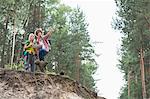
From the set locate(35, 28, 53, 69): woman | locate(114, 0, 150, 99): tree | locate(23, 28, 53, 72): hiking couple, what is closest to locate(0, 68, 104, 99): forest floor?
locate(23, 28, 53, 72): hiking couple

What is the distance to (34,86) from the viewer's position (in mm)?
10102

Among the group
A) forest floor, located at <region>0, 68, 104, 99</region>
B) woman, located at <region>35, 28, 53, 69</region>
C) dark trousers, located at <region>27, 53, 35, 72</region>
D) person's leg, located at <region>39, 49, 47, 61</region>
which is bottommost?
forest floor, located at <region>0, 68, 104, 99</region>

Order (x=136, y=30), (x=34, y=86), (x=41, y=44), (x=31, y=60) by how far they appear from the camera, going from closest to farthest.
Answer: (x=34, y=86) < (x=41, y=44) < (x=31, y=60) < (x=136, y=30)

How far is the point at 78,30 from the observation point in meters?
44.2

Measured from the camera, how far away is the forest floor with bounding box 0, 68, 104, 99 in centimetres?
985

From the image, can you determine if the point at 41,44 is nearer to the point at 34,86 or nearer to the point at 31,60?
the point at 31,60

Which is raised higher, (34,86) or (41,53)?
(41,53)

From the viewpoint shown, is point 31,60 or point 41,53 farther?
point 31,60

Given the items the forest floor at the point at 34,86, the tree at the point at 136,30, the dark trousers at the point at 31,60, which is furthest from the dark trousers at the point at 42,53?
the tree at the point at 136,30

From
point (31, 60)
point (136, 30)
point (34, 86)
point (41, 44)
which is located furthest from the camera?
point (136, 30)

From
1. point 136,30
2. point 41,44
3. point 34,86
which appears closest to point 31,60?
point 41,44

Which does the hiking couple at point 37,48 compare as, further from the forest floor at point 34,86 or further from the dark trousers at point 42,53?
the forest floor at point 34,86

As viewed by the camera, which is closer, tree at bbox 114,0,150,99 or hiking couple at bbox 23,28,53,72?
hiking couple at bbox 23,28,53,72

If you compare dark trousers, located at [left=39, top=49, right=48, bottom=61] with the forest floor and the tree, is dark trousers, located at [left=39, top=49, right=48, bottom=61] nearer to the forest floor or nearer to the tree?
the forest floor
